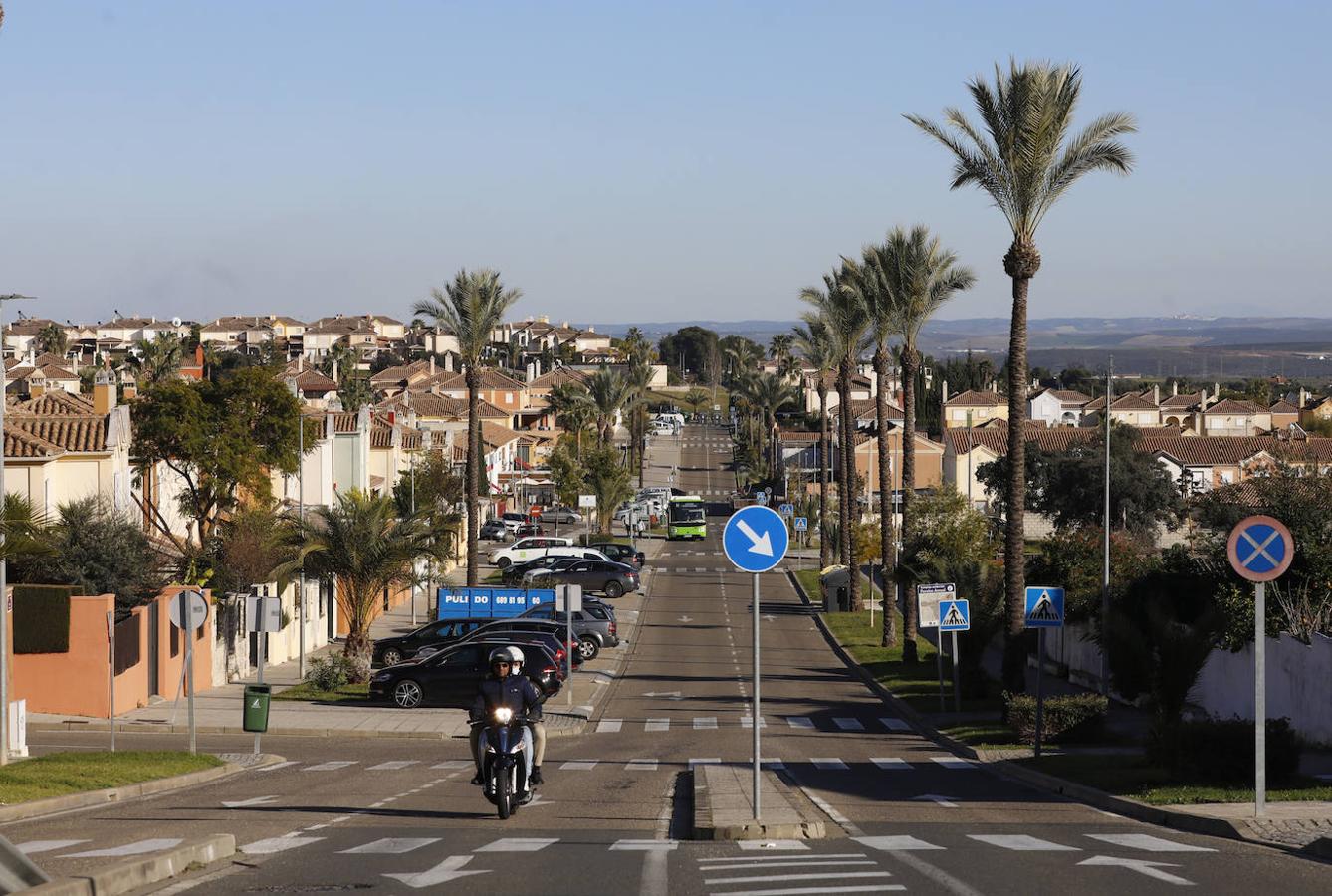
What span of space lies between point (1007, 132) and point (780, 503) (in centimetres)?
7794

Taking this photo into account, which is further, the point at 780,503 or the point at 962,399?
the point at 962,399

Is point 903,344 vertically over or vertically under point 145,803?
over

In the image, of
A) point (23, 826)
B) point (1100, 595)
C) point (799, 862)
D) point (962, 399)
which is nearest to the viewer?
point (799, 862)

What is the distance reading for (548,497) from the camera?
4390 inches

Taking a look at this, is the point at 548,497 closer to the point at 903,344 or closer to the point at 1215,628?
the point at 903,344

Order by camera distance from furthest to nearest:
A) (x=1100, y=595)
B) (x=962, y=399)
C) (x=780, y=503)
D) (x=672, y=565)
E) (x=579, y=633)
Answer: (x=962, y=399), (x=780, y=503), (x=672, y=565), (x=579, y=633), (x=1100, y=595)

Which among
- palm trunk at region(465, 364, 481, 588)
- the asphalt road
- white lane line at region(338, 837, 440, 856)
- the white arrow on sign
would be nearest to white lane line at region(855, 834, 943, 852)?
the asphalt road

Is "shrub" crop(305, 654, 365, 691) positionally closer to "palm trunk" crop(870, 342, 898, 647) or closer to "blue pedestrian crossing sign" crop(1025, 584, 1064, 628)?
"palm trunk" crop(870, 342, 898, 647)

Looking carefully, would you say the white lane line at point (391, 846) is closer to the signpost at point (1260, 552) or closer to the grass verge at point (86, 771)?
the grass verge at point (86, 771)

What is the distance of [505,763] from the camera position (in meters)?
16.5

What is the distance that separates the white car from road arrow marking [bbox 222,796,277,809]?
44.9 m

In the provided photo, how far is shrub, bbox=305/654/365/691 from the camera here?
116 feet

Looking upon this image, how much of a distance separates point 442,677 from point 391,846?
18838 mm

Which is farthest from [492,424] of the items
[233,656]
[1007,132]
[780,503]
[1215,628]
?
[1215,628]
